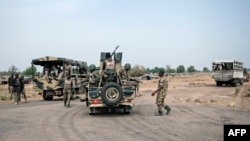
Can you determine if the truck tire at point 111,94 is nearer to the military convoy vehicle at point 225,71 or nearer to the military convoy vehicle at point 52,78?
the military convoy vehicle at point 52,78

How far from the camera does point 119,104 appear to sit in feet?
47.3

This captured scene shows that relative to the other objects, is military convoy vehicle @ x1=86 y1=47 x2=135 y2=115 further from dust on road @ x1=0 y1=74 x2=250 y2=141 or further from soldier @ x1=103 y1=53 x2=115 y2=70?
soldier @ x1=103 y1=53 x2=115 y2=70

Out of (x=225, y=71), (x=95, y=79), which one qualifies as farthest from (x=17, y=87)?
(x=225, y=71)

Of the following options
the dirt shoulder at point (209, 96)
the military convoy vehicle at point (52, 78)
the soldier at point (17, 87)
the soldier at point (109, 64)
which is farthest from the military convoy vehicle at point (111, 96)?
the military convoy vehicle at point (52, 78)

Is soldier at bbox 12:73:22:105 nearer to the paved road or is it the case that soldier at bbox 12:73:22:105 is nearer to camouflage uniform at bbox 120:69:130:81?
the paved road

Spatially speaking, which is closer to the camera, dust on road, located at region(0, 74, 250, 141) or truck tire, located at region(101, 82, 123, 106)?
dust on road, located at region(0, 74, 250, 141)

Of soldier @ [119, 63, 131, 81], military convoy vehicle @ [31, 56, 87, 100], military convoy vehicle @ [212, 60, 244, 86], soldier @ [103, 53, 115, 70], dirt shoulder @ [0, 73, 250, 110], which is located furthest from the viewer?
military convoy vehicle @ [212, 60, 244, 86]

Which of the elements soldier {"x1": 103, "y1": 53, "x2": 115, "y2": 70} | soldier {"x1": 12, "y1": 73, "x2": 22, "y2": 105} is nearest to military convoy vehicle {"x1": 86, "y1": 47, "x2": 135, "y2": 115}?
soldier {"x1": 103, "y1": 53, "x2": 115, "y2": 70}

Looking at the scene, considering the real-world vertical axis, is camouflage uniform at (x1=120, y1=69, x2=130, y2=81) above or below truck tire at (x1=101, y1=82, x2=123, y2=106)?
above

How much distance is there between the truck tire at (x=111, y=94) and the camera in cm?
1409

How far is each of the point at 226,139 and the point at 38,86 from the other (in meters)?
19.5

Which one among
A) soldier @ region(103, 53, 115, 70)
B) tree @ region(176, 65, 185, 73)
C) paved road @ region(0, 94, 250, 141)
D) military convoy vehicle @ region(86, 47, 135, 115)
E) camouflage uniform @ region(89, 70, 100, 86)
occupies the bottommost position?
paved road @ region(0, 94, 250, 141)

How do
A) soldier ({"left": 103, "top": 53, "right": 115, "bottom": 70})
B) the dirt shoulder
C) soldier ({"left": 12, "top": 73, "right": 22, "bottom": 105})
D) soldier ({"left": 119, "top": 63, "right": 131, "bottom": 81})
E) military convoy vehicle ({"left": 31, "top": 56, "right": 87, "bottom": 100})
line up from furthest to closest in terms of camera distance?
military convoy vehicle ({"left": 31, "top": 56, "right": 87, "bottom": 100}) → soldier ({"left": 12, "top": 73, "right": 22, "bottom": 105}) → the dirt shoulder → soldier ({"left": 119, "top": 63, "right": 131, "bottom": 81}) → soldier ({"left": 103, "top": 53, "right": 115, "bottom": 70})

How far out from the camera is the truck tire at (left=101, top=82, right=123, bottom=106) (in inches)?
555
